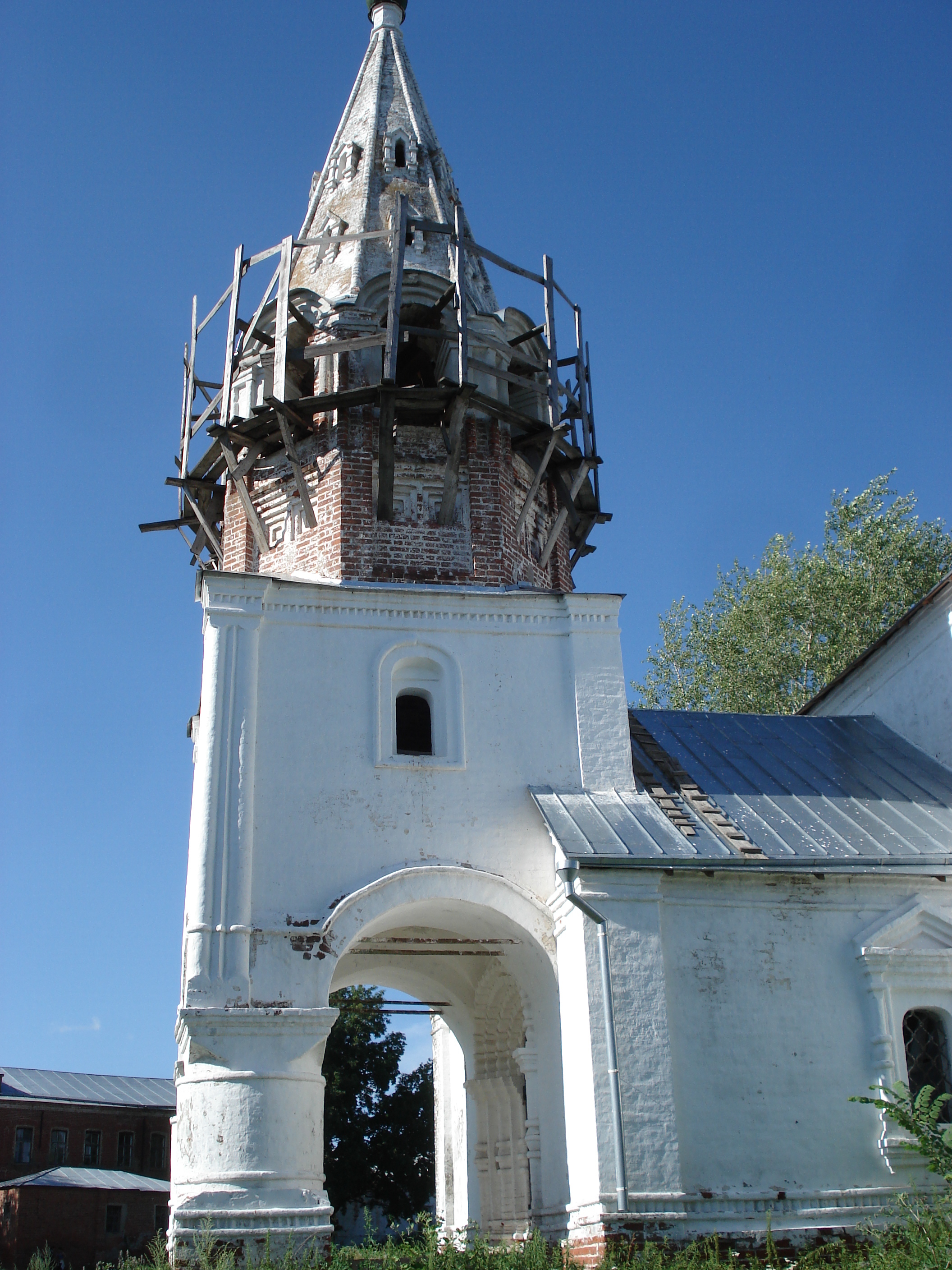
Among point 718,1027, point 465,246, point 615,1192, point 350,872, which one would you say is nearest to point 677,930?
point 718,1027

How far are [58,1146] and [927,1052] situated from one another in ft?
100

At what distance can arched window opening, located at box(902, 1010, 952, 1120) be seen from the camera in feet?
30.5

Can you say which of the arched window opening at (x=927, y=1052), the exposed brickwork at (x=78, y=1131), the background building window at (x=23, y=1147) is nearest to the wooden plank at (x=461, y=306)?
the arched window opening at (x=927, y=1052)

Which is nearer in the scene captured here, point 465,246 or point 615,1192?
point 615,1192

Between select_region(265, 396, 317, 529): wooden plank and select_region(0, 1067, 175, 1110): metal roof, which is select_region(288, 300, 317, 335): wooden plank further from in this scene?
select_region(0, 1067, 175, 1110): metal roof

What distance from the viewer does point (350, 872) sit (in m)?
9.25

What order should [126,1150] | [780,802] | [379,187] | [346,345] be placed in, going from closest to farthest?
[780,802]
[346,345]
[379,187]
[126,1150]

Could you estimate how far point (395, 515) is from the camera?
11617mm

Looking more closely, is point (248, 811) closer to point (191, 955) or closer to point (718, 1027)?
point (191, 955)

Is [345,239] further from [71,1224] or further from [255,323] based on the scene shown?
[71,1224]

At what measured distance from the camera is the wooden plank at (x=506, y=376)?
1174 centimetres

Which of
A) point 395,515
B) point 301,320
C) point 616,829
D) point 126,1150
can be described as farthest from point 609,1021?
point 126,1150

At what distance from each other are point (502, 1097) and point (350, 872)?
11.3 feet

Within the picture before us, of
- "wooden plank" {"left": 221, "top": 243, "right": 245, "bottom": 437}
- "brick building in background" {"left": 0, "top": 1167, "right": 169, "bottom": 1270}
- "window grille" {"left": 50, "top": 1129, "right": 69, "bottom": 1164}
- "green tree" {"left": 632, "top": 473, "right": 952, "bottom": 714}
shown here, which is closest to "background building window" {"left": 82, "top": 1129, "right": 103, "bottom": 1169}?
→ "window grille" {"left": 50, "top": 1129, "right": 69, "bottom": 1164}
